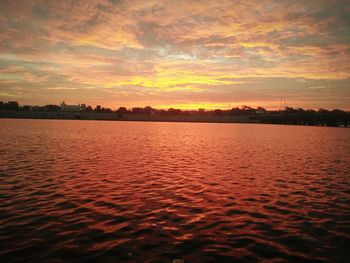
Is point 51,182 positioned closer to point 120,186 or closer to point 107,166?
point 120,186

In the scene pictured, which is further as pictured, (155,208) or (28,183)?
(28,183)

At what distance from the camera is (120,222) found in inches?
528

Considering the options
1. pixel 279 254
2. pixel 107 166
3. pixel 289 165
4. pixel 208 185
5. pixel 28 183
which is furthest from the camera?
pixel 289 165

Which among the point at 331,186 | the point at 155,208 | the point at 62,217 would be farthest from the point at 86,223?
the point at 331,186

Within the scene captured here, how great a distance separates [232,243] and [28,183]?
54.7ft

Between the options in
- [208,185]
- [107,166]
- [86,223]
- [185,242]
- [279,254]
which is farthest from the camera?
[107,166]

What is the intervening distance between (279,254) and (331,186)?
15.0 m

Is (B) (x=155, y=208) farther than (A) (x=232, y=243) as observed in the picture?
Yes

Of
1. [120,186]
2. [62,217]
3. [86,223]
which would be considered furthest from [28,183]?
[86,223]

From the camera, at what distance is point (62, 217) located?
45.4 ft

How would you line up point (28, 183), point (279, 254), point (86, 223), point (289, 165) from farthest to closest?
point (289, 165)
point (28, 183)
point (86, 223)
point (279, 254)

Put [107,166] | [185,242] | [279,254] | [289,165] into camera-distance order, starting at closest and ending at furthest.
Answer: [279,254], [185,242], [107,166], [289,165]

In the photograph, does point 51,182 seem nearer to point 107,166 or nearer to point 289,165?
point 107,166

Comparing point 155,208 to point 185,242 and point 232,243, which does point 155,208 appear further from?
point 232,243
